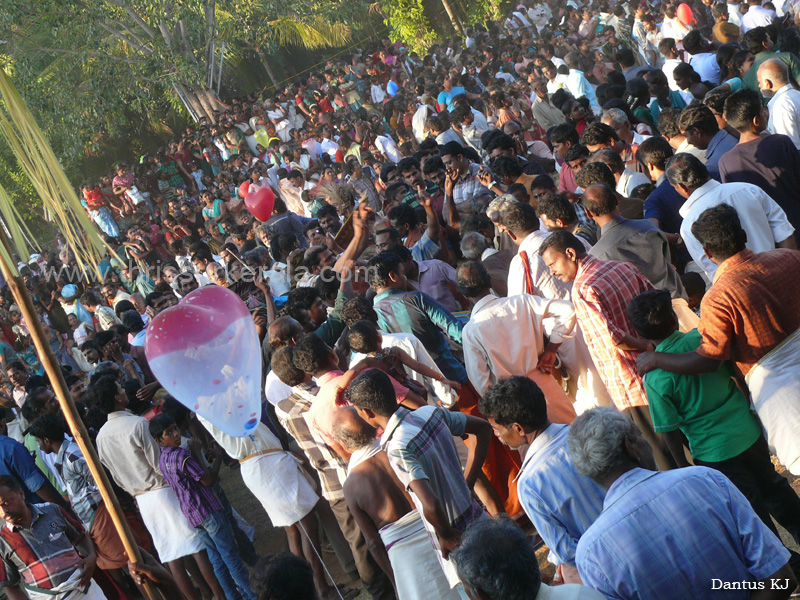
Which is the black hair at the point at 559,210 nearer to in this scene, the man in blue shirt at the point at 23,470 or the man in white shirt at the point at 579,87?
the man in blue shirt at the point at 23,470

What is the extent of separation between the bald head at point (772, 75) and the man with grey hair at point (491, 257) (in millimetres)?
2264

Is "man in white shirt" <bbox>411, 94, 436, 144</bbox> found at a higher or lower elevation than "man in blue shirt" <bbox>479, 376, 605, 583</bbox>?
higher

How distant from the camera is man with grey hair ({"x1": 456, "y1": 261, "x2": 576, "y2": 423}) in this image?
411 centimetres

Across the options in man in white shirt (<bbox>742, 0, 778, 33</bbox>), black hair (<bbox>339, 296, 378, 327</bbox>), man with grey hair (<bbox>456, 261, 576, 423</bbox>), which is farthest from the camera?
man in white shirt (<bbox>742, 0, 778, 33</bbox>)

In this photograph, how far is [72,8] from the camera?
16828 mm

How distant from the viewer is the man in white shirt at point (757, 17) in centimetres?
1022

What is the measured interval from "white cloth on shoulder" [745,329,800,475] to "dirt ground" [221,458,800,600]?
3.26ft

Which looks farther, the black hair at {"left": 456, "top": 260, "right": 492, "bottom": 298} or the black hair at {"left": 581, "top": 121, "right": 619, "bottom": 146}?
the black hair at {"left": 581, "top": 121, "right": 619, "bottom": 146}

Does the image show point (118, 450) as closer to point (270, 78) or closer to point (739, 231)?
point (739, 231)

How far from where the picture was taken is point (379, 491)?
11.2ft

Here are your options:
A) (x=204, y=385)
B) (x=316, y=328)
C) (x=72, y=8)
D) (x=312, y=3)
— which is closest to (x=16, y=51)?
(x=72, y=8)

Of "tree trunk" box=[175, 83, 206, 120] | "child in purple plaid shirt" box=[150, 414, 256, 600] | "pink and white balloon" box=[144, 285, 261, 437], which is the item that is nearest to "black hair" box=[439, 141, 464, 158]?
"child in purple plaid shirt" box=[150, 414, 256, 600]

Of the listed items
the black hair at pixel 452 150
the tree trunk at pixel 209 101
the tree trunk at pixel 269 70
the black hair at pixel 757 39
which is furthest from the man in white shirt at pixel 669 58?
the tree trunk at pixel 269 70

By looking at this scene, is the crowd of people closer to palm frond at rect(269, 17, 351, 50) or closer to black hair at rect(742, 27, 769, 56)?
black hair at rect(742, 27, 769, 56)
